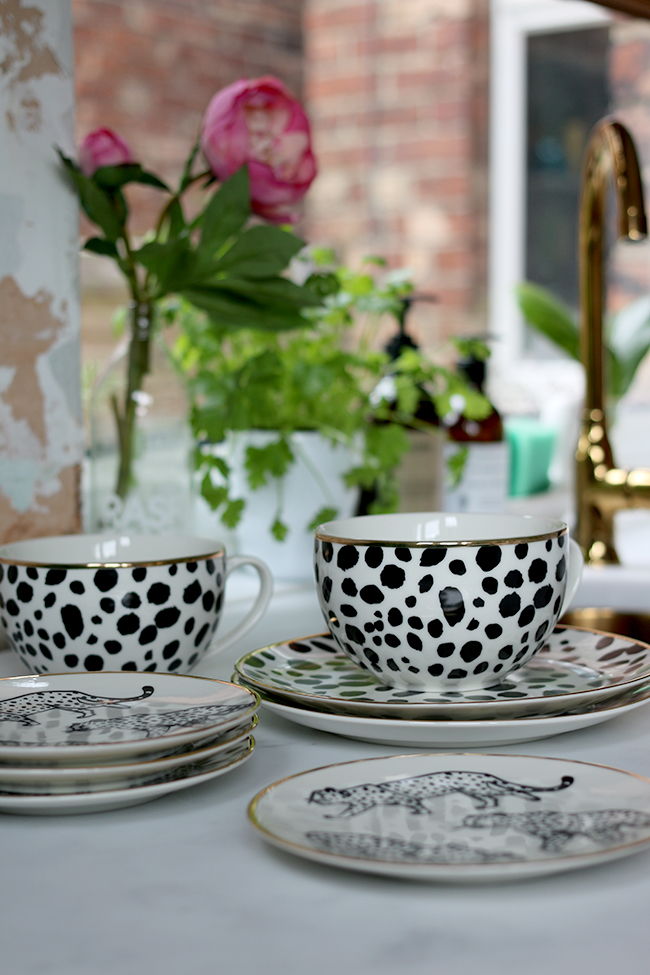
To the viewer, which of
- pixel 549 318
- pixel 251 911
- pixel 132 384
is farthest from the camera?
pixel 549 318

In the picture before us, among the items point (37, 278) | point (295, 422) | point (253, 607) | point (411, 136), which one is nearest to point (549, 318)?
point (411, 136)

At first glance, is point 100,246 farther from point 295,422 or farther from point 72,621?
point 72,621

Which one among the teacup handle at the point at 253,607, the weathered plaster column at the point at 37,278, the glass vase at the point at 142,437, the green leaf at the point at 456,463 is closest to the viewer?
the teacup handle at the point at 253,607

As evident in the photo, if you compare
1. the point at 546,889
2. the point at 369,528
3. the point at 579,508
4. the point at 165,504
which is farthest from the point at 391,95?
the point at 546,889

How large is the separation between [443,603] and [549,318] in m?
2.55

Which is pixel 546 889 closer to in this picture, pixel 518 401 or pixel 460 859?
pixel 460 859

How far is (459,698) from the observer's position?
437mm

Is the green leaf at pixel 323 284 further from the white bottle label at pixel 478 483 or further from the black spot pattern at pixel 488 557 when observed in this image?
the black spot pattern at pixel 488 557

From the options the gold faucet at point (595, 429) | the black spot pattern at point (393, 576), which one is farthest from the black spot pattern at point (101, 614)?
the gold faucet at point (595, 429)

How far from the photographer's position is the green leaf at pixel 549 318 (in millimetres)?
2828

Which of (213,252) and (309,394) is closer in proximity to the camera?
(213,252)

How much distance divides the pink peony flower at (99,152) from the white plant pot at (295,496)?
9.7 inches

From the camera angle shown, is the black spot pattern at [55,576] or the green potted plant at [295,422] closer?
the black spot pattern at [55,576]

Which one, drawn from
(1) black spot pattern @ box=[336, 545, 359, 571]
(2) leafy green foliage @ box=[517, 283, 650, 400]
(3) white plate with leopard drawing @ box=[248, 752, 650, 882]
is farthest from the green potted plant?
(2) leafy green foliage @ box=[517, 283, 650, 400]
